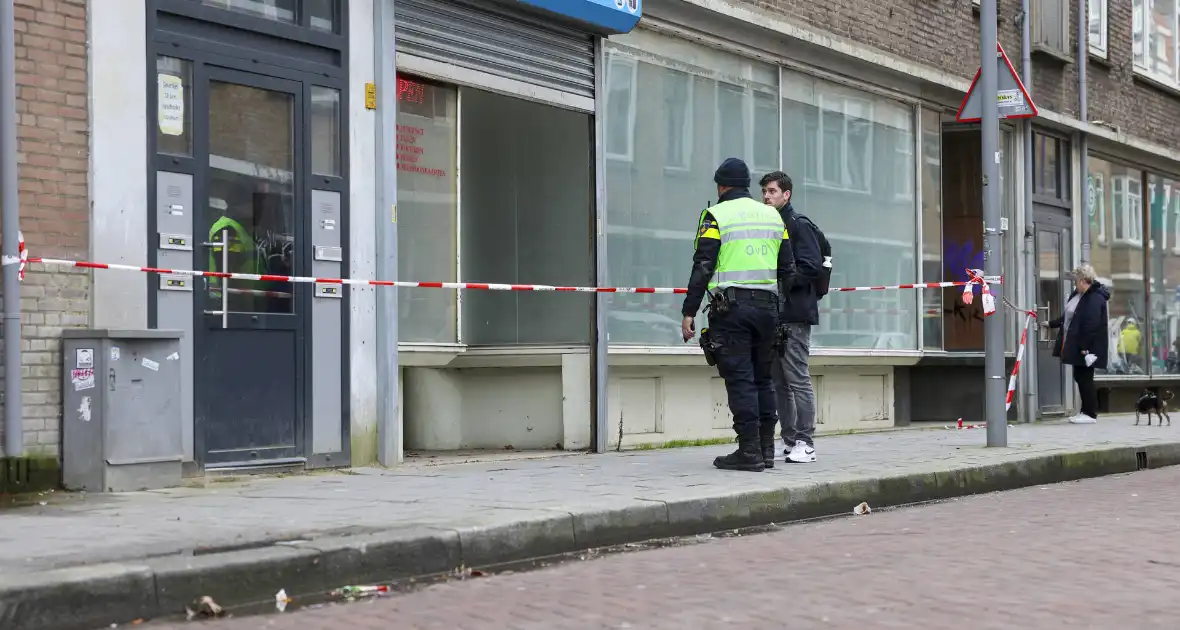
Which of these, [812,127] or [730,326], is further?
[812,127]

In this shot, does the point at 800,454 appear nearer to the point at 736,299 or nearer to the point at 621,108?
the point at 736,299

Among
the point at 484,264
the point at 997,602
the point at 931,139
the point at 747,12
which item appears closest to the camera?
the point at 997,602

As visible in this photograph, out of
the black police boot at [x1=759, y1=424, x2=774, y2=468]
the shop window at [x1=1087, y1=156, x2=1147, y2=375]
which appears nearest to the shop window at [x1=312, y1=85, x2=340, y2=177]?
the black police boot at [x1=759, y1=424, x2=774, y2=468]

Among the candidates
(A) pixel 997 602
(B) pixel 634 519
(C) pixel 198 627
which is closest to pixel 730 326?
(B) pixel 634 519

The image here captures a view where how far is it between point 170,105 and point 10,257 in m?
1.37

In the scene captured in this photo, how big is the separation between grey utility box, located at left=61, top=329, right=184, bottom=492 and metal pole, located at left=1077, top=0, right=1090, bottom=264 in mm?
14084

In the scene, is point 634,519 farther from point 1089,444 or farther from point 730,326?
point 1089,444

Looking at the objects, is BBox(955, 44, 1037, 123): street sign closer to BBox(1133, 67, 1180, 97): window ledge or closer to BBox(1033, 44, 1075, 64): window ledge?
BBox(1033, 44, 1075, 64): window ledge

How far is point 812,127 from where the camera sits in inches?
576

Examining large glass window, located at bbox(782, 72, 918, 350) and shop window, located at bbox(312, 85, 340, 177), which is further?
large glass window, located at bbox(782, 72, 918, 350)

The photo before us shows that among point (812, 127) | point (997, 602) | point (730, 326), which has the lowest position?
point (997, 602)

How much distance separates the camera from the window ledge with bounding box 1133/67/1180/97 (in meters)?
21.1

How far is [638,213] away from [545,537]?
5830 millimetres

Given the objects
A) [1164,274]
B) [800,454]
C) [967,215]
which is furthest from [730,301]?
[1164,274]
